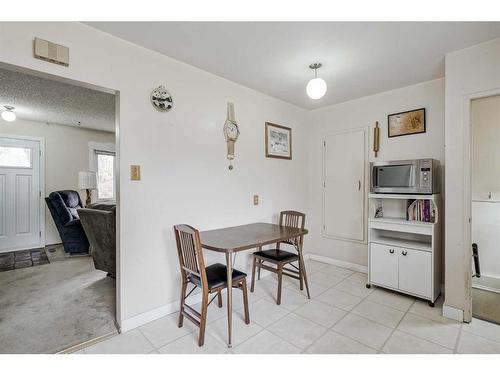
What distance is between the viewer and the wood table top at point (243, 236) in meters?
1.93

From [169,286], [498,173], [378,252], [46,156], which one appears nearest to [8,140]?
[46,156]

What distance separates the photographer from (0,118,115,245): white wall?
454 centimetres

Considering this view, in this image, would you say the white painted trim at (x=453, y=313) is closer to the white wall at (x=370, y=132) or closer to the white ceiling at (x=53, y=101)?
the white wall at (x=370, y=132)

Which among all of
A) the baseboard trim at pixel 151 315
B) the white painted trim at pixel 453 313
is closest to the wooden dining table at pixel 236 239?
the baseboard trim at pixel 151 315

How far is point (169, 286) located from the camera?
229cm

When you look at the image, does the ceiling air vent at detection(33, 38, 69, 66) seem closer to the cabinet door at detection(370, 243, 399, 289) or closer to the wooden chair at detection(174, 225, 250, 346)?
the wooden chair at detection(174, 225, 250, 346)

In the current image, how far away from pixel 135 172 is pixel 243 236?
1081 mm

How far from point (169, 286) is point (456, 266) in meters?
2.56

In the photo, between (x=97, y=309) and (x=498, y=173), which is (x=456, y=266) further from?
(x=97, y=309)

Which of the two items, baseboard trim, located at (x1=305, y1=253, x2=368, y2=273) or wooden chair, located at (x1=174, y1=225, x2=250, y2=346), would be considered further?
baseboard trim, located at (x1=305, y1=253, x2=368, y2=273)

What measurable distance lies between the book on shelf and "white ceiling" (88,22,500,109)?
4.45 ft

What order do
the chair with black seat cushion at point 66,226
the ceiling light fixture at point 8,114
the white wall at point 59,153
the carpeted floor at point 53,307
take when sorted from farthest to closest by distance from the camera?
1. the white wall at point 59,153
2. the chair with black seat cushion at point 66,226
3. the ceiling light fixture at point 8,114
4. the carpeted floor at point 53,307

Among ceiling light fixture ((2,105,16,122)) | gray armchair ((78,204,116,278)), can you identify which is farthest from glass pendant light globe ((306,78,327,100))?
ceiling light fixture ((2,105,16,122))

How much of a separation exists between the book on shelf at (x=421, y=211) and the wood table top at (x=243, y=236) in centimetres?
123
